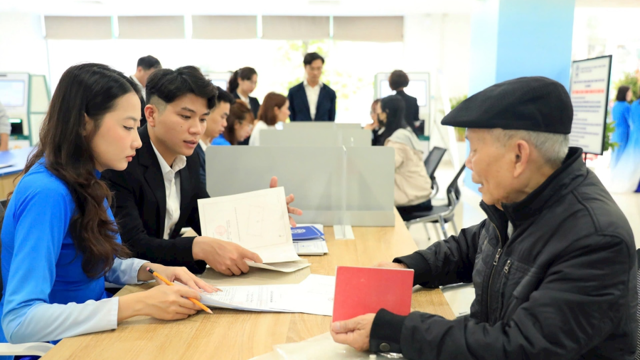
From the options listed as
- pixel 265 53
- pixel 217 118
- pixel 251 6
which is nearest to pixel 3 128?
pixel 217 118

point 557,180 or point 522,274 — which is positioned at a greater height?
point 557,180

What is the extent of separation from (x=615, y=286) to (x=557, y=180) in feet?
0.62

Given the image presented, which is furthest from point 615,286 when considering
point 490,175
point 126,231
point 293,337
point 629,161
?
point 629,161

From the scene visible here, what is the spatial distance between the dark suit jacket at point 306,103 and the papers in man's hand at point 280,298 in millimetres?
4025

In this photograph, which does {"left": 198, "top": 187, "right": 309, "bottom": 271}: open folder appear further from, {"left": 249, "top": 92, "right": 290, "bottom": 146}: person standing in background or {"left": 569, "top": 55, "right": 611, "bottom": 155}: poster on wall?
{"left": 569, "top": 55, "right": 611, "bottom": 155}: poster on wall

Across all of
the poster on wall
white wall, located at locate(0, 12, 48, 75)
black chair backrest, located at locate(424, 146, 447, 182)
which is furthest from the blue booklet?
white wall, located at locate(0, 12, 48, 75)

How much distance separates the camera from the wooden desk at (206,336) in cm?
97

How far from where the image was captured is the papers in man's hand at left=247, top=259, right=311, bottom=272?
4.66 ft

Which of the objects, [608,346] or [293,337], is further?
[293,337]

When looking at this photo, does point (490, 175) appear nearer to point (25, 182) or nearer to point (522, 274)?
point (522, 274)

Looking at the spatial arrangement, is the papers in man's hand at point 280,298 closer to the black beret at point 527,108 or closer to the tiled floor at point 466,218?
the black beret at point 527,108

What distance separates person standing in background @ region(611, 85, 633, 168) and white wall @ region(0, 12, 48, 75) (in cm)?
983

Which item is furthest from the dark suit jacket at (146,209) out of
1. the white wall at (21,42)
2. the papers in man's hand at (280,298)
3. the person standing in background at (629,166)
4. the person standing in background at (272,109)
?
the white wall at (21,42)

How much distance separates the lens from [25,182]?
3.63 ft
